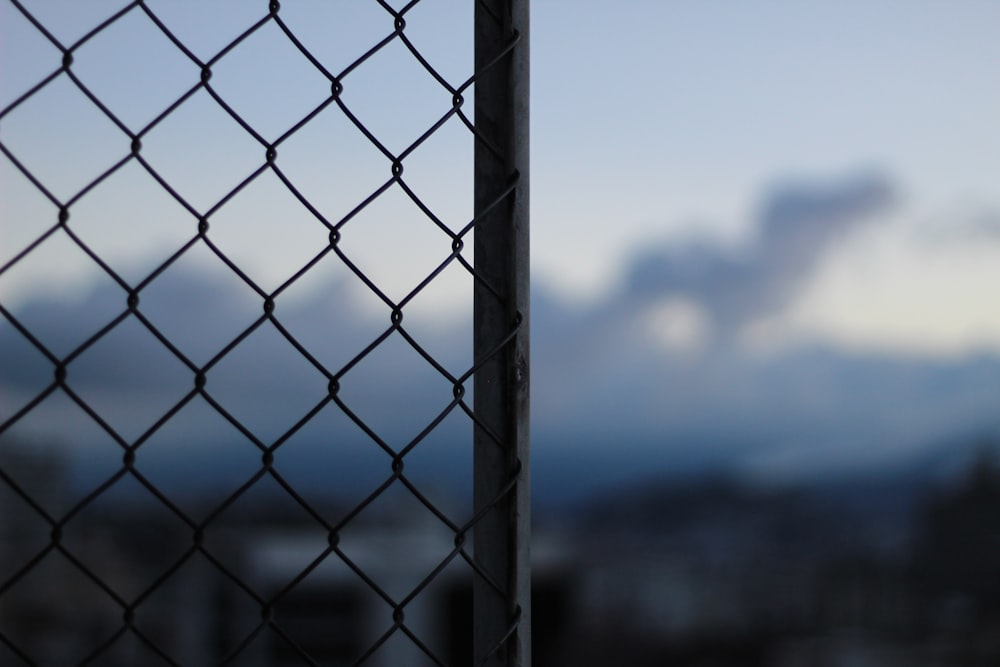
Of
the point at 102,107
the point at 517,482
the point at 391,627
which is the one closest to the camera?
the point at 102,107

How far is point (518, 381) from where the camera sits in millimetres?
1306

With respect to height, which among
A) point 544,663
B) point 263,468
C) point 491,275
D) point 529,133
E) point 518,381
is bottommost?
point 544,663

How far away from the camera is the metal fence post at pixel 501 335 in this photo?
1.29 metres

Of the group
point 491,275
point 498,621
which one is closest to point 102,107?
point 491,275

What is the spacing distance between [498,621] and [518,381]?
0.91 ft

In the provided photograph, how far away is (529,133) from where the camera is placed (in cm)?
133

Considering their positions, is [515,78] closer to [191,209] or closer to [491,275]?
[491,275]

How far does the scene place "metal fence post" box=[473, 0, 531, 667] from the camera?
50.9 inches

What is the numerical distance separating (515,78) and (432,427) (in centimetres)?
42

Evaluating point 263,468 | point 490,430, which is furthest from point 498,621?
point 263,468

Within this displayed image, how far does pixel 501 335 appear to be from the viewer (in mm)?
1314

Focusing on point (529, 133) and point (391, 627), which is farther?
point (529, 133)

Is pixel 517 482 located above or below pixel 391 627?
above

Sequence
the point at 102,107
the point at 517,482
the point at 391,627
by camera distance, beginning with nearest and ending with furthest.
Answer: the point at 102,107
the point at 391,627
the point at 517,482
